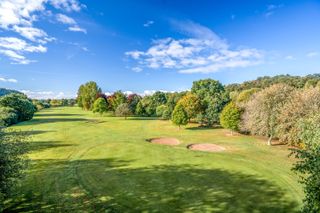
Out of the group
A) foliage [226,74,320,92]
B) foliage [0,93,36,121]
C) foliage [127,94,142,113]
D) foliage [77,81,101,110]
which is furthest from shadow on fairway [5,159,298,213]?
foliage [77,81,101,110]

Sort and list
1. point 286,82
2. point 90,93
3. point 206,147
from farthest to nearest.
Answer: point 90,93 < point 286,82 < point 206,147

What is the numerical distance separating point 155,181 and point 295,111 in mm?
23272

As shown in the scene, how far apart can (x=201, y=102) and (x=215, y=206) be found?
1749 inches

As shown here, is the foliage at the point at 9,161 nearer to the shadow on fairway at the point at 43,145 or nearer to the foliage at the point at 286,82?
the shadow on fairway at the point at 43,145

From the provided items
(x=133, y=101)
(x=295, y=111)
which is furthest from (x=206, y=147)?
(x=133, y=101)

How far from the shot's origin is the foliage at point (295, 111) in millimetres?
30586

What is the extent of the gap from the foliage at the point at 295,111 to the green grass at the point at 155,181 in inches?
92.4

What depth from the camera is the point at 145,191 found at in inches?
669

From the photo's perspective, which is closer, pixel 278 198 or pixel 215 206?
pixel 215 206

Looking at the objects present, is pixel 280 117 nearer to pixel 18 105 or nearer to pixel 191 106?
pixel 191 106

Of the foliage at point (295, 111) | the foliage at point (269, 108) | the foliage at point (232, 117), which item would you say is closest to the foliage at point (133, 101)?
the foliage at point (232, 117)

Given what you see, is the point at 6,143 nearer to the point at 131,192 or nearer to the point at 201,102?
the point at 131,192

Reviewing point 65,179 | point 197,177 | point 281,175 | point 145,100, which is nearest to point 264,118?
point 281,175

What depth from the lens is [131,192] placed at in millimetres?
16812
